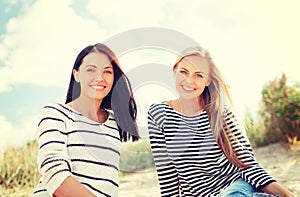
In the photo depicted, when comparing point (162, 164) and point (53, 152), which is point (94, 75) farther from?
point (162, 164)

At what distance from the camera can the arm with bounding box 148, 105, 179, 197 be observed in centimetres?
244

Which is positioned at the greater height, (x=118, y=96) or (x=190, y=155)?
(x=118, y=96)

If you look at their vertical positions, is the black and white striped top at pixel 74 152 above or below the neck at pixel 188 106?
below

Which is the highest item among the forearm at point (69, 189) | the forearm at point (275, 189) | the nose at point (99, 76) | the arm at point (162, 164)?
the nose at point (99, 76)

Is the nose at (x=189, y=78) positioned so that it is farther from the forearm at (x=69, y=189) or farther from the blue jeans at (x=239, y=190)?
the forearm at (x=69, y=189)

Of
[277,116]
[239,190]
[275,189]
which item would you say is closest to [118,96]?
[239,190]

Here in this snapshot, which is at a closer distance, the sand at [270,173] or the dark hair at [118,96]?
the dark hair at [118,96]

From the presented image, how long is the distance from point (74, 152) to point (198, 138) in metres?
0.77

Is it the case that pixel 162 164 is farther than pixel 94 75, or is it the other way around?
pixel 162 164

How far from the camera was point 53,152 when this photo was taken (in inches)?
75.8

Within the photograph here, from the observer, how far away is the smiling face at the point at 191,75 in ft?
8.05

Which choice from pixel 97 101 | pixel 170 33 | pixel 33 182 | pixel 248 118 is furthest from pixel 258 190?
pixel 248 118

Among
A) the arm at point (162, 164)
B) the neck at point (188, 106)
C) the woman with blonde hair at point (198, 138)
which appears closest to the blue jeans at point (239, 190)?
the woman with blonde hair at point (198, 138)

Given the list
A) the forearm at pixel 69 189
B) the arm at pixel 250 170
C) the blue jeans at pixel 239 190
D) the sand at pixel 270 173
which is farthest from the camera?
the sand at pixel 270 173
